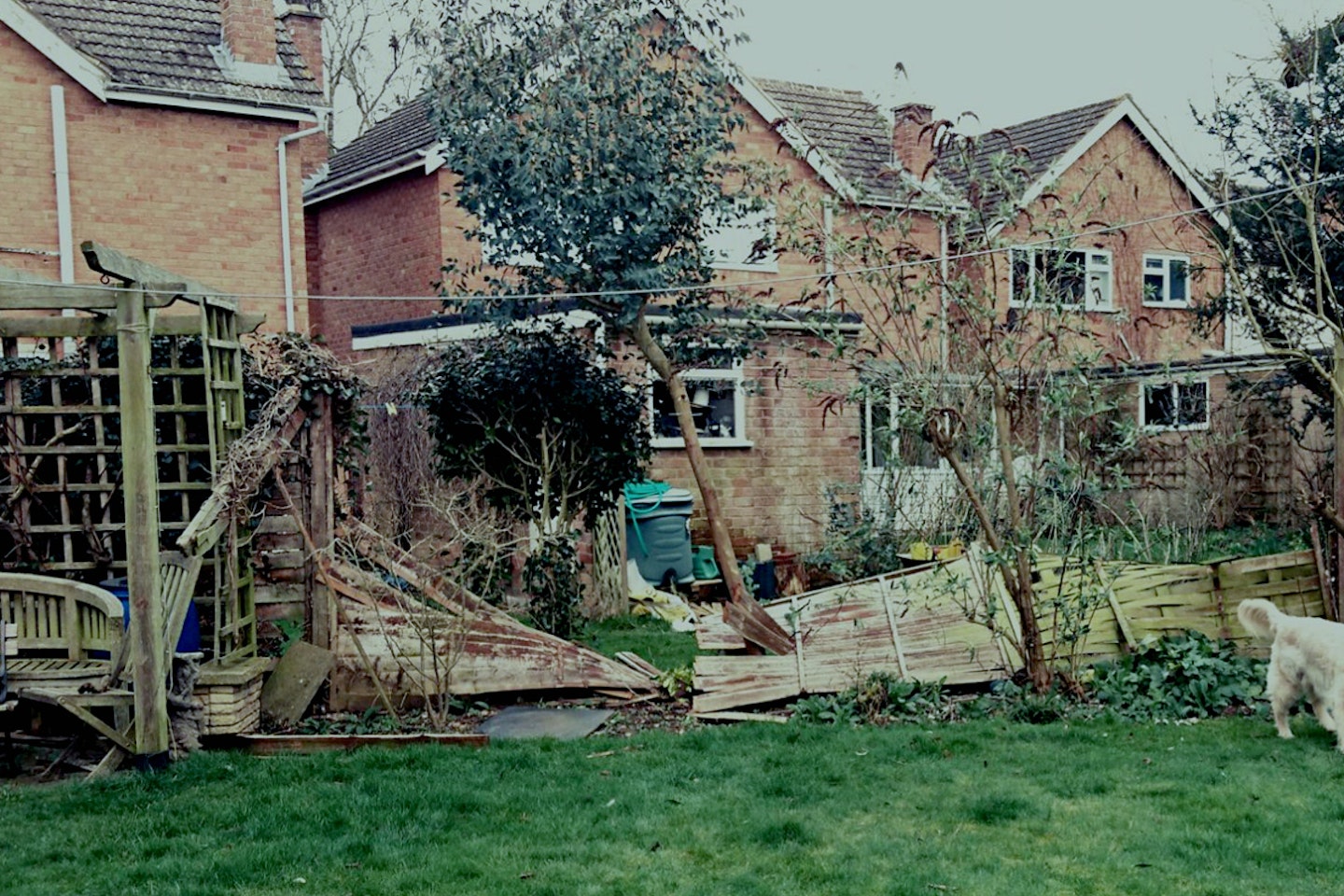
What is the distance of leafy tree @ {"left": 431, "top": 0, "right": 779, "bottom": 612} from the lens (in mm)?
10188

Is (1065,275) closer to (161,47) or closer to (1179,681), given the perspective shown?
(1179,681)

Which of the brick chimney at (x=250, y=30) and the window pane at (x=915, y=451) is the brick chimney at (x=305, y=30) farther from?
the window pane at (x=915, y=451)

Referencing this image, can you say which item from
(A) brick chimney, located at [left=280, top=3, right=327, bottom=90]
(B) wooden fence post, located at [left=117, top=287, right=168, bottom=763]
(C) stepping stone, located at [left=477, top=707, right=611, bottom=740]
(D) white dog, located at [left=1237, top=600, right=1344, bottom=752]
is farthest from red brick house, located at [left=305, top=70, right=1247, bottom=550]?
(B) wooden fence post, located at [left=117, top=287, right=168, bottom=763]

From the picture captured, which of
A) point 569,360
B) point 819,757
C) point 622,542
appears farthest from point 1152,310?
point 819,757

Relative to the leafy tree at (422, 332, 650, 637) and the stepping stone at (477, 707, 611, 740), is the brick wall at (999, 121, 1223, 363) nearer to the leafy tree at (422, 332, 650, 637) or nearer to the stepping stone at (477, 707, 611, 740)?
the leafy tree at (422, 332, 650, 637)

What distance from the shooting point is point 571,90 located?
1012 centimetres

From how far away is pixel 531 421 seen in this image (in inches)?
444

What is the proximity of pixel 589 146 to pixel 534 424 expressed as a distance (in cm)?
247

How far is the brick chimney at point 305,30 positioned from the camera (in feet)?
66.5

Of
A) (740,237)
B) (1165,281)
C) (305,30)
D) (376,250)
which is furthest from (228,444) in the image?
(1165,281)

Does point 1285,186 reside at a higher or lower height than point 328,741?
higher

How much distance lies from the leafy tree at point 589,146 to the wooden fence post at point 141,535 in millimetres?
3841

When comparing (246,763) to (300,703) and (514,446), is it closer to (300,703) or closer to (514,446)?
(300,703)

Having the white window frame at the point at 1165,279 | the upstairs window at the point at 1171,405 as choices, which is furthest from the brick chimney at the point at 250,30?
the white window frame at the point at 1165,279
